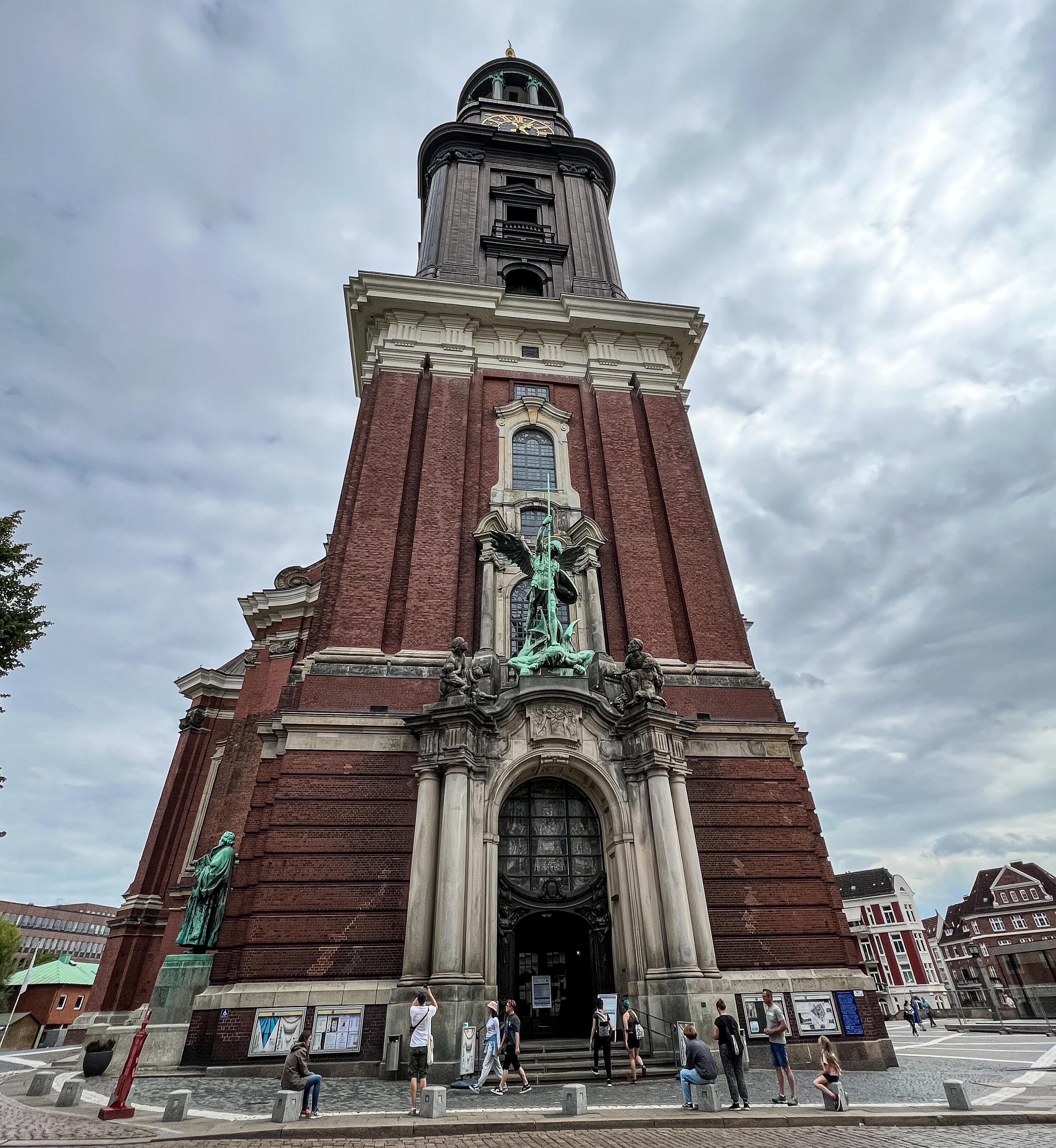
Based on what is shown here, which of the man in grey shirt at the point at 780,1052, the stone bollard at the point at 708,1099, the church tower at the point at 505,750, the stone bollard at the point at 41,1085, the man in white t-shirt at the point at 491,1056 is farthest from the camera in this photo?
the church tower at the point at 505,750

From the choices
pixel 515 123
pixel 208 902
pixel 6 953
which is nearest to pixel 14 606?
pixel 208 902

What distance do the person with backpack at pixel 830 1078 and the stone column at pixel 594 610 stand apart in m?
10.5

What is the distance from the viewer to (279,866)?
14.7 m

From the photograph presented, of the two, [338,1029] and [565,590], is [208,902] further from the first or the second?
[565,590]

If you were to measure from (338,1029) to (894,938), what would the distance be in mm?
76105

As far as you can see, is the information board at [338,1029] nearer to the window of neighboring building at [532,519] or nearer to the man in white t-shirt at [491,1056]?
the man in white t-shirt at [491,1056]

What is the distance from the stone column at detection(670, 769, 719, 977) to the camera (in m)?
14.3

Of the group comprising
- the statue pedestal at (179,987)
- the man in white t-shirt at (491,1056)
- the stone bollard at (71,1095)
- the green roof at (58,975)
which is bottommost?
the stone bollard at (71,1095)

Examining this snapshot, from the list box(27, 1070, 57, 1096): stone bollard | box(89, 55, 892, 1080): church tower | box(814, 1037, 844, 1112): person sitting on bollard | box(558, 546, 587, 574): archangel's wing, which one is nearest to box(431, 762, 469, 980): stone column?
box(89, 55, 892, 1080): church tower

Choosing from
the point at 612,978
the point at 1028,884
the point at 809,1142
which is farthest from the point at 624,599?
the point at 1028,884

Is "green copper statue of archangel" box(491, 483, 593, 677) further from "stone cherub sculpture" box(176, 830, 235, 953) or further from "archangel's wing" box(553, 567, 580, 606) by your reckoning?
"stone cherub sculpture" box(176, 830, 235, 953)

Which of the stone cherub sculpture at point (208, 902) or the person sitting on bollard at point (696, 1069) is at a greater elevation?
the stone cherub sculpture at point (208, 902)

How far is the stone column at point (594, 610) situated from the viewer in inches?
764

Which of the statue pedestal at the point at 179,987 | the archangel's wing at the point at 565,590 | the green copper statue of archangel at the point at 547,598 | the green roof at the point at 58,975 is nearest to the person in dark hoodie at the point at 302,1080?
the statue pedestal at the point at 179,987
